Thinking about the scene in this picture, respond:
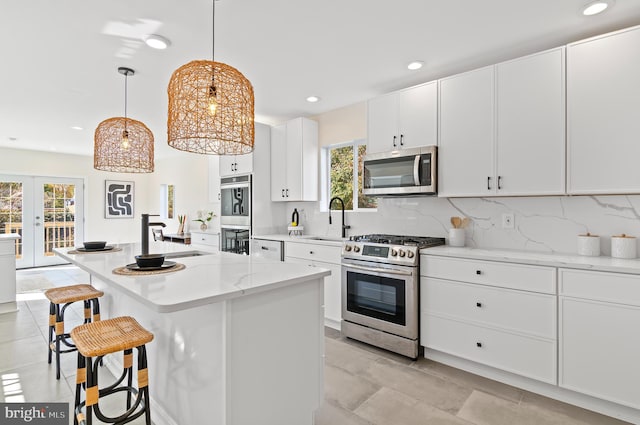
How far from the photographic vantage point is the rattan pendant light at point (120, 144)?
111 inches

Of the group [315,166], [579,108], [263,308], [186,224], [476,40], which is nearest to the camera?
[263,308]

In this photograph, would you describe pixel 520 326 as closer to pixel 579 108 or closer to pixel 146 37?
pixel 579 108

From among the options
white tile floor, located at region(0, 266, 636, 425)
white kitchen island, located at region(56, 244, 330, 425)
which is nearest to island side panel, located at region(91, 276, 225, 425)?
white kitchen island, located at region(56, 244, 330, 425)

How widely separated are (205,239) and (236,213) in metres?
0.95

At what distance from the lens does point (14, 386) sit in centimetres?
235

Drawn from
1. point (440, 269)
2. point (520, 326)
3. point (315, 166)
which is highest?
point (315, 166)

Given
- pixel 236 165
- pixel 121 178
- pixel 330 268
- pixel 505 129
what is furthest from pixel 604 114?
pixel 121 178

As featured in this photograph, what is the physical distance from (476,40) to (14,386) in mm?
4146

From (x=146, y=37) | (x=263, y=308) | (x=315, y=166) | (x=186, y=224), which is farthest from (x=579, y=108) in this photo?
(x=186, y=224)

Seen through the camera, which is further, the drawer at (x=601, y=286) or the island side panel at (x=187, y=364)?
the drawer at (x=601, y=286)

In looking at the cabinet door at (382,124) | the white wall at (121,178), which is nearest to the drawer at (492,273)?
the cabinet door at (382,124)

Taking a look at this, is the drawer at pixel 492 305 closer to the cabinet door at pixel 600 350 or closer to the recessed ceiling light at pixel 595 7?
the cabinet door at pixel 600 350

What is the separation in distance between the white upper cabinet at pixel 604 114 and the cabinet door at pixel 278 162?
3.01 meters

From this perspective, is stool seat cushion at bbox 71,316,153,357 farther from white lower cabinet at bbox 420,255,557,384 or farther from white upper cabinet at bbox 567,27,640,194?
white upper cabinet at bbox 567,27,640,194
